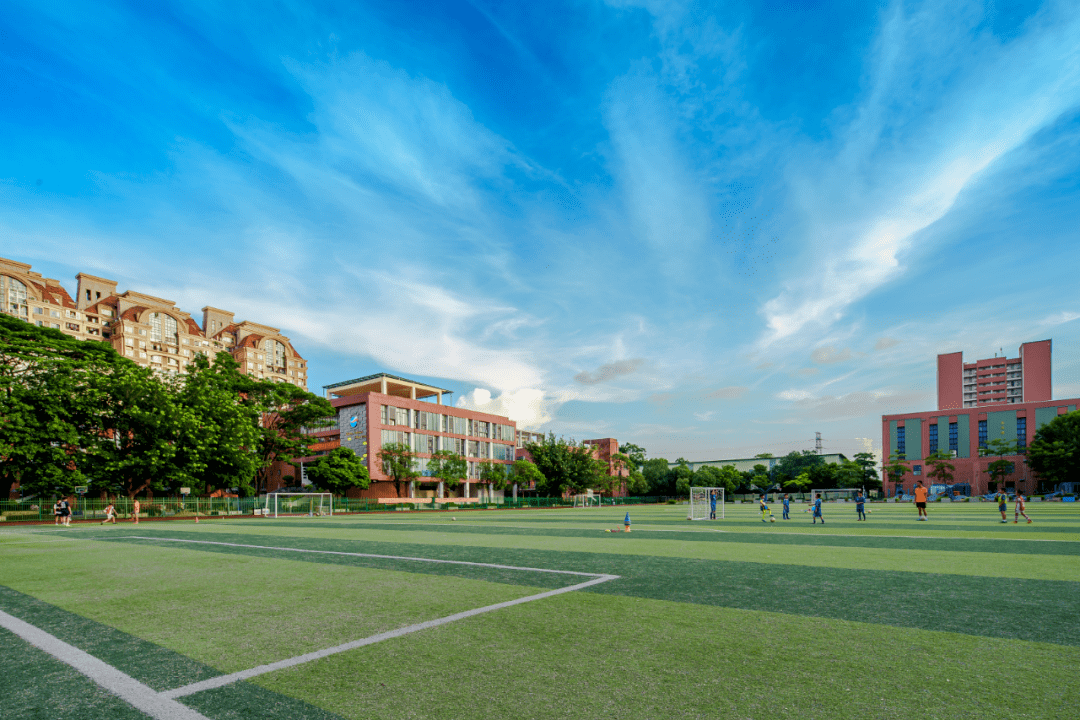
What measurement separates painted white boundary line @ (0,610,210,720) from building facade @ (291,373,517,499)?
7401 cm

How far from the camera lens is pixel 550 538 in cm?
2338

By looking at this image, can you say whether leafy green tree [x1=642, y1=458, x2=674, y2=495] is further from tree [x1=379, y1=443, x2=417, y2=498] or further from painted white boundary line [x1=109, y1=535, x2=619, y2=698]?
painted white boundary line [x1=109, y1=535, x2=619, y2=698]

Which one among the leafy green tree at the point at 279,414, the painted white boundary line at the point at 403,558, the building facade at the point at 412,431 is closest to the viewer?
the painted white boundary line at the point at 403,558

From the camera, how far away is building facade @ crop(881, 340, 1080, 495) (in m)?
125

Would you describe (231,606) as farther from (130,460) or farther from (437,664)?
(130,460)

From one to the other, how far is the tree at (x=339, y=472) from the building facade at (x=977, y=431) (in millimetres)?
110044

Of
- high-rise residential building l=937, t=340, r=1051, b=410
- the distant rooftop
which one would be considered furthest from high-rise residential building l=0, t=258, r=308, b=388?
high-rise residential building l=937, t=340, r=1051, b=410

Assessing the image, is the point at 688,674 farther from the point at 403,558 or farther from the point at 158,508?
the point at 158,508

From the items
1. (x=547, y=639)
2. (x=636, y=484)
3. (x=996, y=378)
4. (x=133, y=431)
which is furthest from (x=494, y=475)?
(x=996, y=378)

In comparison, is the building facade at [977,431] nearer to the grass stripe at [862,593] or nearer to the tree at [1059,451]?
the tree at [1059,451]

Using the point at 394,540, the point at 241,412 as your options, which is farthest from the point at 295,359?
the point at 394,540

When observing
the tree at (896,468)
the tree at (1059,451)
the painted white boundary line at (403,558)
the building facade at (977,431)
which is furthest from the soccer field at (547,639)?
the building facade at (977,431)

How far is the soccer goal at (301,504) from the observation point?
5541cm

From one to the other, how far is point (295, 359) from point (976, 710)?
15949 centimetres
